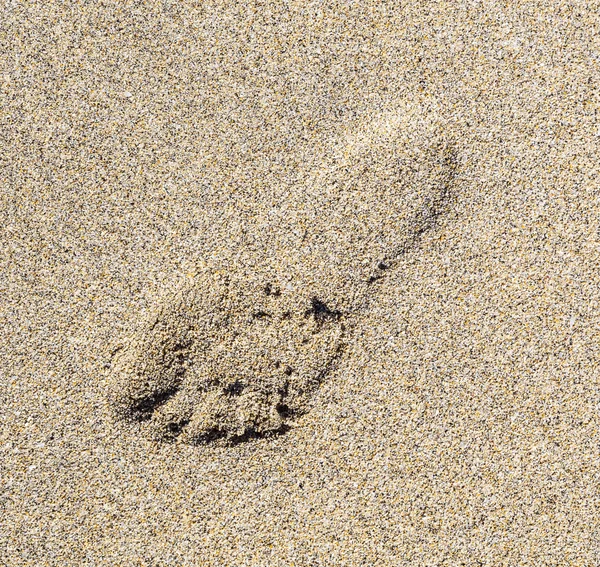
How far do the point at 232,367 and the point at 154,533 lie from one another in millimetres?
534

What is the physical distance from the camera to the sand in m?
1.57

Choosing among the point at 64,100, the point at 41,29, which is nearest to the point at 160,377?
the point at 64,100

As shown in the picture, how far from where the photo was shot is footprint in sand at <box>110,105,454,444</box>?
1.55m

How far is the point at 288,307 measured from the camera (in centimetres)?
156

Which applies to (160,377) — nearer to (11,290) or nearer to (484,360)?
(11,290)

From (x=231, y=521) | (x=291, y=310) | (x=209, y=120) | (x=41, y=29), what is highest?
(x=41, y=29)

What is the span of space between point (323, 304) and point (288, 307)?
10 centimetres

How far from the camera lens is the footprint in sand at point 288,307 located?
1.55 m

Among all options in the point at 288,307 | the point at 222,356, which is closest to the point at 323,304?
the point at 288,307

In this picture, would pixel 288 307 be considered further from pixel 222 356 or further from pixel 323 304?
pixel 222 356

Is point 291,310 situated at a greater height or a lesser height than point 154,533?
greater

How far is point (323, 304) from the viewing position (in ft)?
5.15

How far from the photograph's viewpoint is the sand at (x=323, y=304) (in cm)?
157

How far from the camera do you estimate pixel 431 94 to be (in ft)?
5.27
